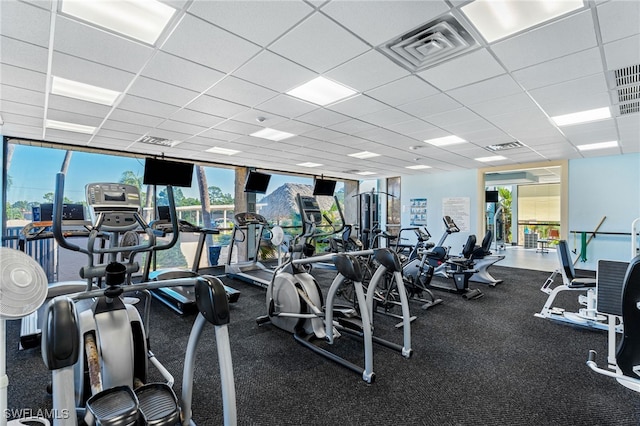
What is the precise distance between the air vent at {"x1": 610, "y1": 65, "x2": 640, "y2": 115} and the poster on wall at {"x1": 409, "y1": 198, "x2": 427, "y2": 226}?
19.4 ft

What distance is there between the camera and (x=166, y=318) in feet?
12.6

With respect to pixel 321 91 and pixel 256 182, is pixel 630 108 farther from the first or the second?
pixel 256 182

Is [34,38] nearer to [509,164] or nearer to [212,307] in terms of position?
[212,307]

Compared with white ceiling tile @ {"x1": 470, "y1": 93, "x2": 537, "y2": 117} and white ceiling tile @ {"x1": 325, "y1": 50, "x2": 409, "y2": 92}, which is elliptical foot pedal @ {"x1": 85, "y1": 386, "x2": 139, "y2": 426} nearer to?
white ceiling tile @ {"x1": 325, "y1": 50, "x2": 409, "y2": 92}

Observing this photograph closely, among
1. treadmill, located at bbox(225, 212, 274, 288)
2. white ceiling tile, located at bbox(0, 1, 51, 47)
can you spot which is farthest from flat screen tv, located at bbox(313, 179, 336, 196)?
white ceiling tile, located at bbox(0, 1, 51, 47)

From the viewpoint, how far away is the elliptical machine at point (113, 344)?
1157mm

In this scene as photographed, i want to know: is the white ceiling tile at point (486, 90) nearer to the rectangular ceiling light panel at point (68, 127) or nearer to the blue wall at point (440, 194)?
the rectangular ceiling light panel at point (68, 127)

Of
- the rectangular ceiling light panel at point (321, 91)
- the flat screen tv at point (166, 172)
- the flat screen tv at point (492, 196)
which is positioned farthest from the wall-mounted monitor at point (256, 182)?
the flat screen tv at point (492, 196)

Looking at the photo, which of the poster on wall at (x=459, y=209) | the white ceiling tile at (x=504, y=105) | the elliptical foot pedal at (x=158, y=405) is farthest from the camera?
the poster on wall at (x=459, y=209)

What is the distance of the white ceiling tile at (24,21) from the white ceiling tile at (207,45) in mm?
743

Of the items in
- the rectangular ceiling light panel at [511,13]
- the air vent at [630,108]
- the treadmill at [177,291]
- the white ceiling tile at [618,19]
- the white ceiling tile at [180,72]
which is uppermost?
the rectangular ceiling light panel at [511,13]

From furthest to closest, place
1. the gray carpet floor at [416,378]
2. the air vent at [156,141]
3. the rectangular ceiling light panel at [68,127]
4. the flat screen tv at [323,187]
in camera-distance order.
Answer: the flat screen tv at [323,187] → the air vent at [156,141] → the rectangular ceiling light panel at [68,127] → the gray carpet floor at [416,378]

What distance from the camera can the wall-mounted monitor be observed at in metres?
6.59

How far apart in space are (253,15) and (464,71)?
195cm
